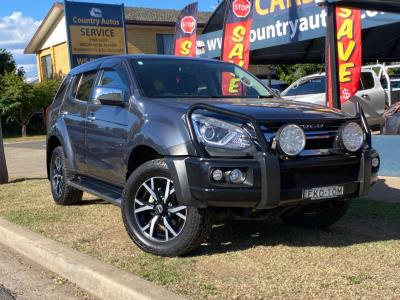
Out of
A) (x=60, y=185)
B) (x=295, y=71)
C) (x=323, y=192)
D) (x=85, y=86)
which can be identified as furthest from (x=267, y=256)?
(x=295, y=71)

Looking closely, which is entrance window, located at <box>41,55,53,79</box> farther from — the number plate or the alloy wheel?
the number plate

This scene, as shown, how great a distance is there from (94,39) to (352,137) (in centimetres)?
1645

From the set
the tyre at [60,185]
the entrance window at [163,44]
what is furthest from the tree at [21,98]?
the tyre at [60,185]

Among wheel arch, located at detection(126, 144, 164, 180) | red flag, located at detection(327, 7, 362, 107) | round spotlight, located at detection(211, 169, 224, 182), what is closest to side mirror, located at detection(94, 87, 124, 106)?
A: wheel arch, located at detection(126, 144, 164, 180)

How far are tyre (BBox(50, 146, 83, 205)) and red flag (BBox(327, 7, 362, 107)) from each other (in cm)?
503

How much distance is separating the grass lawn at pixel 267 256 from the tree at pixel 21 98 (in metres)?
25.2

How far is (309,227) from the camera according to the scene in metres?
5.87

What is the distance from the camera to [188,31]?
15797mm

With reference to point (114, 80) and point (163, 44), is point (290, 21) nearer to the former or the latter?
point (114, 80)

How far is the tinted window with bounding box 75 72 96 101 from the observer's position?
6.58 meters

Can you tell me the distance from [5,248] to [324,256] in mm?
3412

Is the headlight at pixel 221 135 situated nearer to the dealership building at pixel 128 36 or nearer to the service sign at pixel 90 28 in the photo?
the service sign at pixel 90 28

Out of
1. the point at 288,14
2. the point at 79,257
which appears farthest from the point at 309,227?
the point at 288,14

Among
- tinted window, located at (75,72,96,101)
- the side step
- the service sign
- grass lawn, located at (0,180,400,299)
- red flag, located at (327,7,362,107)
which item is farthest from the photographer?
the service sign
